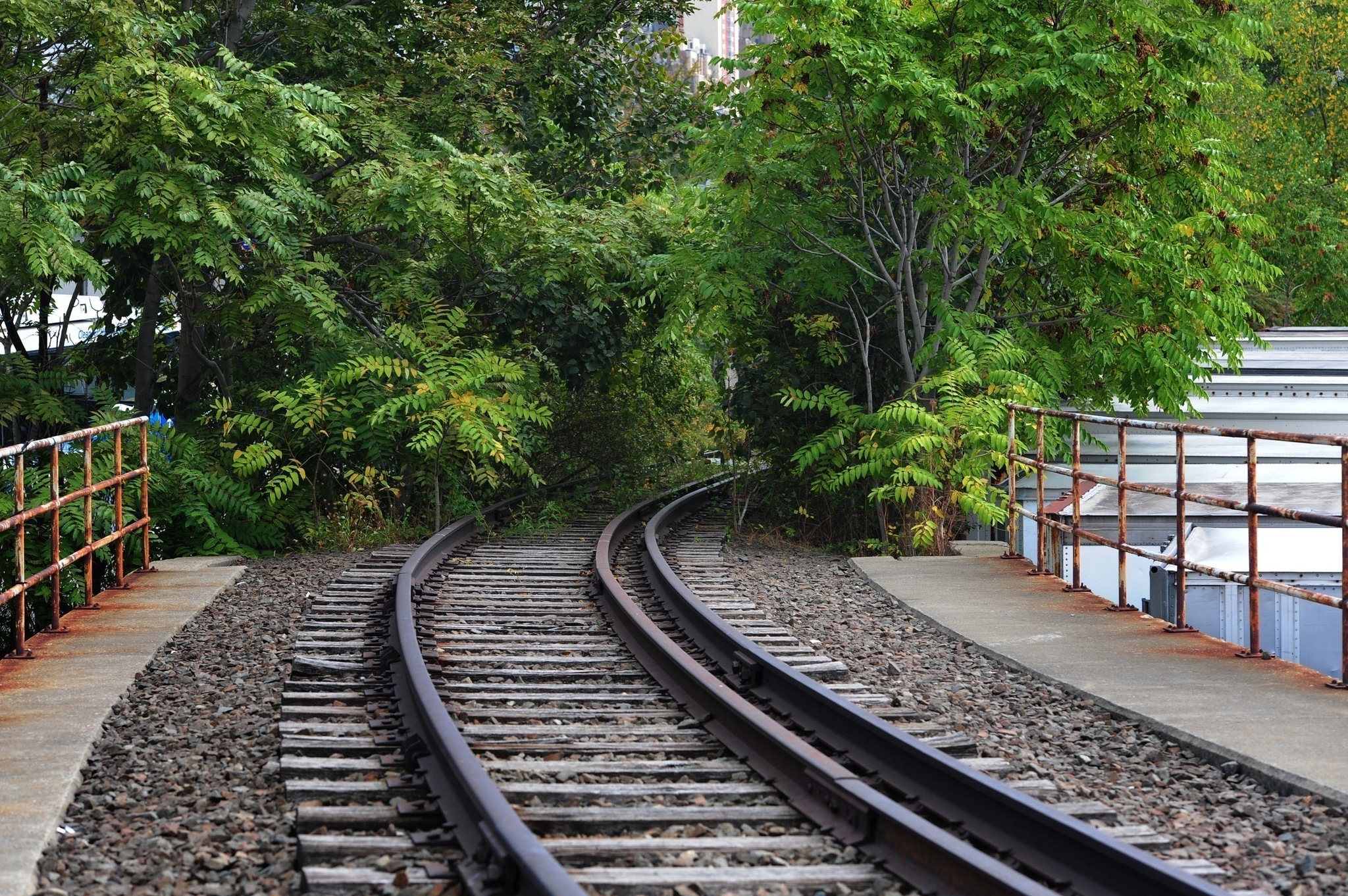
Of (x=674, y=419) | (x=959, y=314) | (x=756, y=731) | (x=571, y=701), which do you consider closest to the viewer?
(x=756, y=731)

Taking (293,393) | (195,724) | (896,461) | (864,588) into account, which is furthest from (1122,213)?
(195,724)

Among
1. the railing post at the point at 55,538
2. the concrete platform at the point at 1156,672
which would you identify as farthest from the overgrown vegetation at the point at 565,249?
the railing post at the point at 55,538

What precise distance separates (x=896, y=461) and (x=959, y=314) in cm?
174

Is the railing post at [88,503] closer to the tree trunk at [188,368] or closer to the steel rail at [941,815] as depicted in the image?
the steel rail at [941,815]

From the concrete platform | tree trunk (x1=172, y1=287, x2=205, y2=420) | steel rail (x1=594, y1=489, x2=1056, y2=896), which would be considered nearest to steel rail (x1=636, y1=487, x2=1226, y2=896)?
steel rail (x1=594, y1=489, x2=1056, y2=896)

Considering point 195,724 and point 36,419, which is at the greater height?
point 36,419

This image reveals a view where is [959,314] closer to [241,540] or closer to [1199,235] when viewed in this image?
[1199,235]

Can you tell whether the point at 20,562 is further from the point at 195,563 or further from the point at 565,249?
the point at 565,249

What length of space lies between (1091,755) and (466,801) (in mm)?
2748

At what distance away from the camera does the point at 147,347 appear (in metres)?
14.5

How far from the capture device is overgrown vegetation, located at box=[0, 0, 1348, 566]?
11.6 meters

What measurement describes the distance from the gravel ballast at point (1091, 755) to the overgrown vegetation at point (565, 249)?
2971 millimetres

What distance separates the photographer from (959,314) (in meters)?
12.5

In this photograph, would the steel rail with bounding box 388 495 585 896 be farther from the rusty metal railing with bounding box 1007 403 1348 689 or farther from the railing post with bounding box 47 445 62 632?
the rusty metal railing with bounding box 1007 403 1348 689
